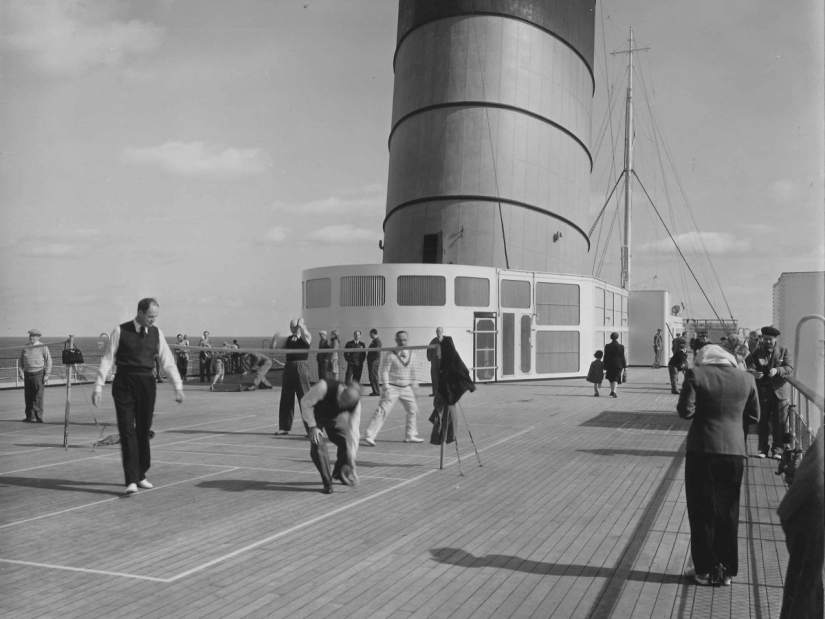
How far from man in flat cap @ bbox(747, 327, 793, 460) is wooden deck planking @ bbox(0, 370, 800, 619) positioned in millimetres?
863

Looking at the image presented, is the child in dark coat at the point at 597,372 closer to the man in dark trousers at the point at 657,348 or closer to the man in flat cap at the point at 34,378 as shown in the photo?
the man in flat cap at the point at 34,378

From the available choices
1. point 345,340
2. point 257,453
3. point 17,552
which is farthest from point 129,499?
point 345,340

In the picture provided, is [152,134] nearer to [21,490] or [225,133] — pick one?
[225,133]

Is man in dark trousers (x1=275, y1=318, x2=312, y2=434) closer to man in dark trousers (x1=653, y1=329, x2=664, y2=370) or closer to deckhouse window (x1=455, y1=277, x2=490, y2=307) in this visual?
deckhouse window (x1=455, y1=277, x2=490, y2=307)

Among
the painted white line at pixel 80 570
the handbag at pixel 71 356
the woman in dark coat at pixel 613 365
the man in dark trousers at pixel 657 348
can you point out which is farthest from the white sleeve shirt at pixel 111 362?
the man in dark trousers at pixel 657 348

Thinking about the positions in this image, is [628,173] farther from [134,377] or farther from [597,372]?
[134,377]

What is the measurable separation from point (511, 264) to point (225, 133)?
20.1 m

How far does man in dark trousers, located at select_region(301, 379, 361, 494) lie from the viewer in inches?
290

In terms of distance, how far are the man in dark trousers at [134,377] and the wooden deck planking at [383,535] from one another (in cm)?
48

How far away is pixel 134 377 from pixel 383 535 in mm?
3337

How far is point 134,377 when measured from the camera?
26.0ft

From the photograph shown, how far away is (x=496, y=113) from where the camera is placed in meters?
27.0

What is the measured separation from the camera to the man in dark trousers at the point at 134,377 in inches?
309

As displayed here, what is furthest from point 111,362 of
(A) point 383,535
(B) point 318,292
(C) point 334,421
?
(B) point 318,292
